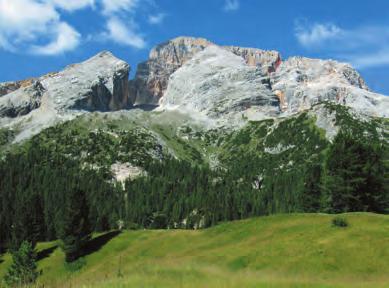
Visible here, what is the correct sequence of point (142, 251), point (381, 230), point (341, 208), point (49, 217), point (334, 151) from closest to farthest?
point (381, 230) < point (142, 251) < point (341, 208) < point (334, 151) < point (49, 217)

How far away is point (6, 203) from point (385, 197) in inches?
5613

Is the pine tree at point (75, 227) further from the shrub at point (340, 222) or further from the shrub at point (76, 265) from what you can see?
the shrub at point (340, 222)

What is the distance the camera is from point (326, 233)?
5597 centimetres

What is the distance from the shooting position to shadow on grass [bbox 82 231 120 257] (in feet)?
300

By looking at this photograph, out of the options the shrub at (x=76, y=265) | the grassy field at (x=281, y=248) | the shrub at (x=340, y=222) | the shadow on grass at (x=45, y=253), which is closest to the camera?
the grassy field at (x=281, y=248)

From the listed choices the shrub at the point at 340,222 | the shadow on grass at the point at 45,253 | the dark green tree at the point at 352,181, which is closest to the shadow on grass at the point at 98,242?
the shadow on grass at the point at 45,253

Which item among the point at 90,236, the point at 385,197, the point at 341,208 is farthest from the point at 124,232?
the point at 385,197

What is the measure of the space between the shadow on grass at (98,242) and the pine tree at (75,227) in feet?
3.16

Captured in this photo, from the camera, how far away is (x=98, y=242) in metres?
94.2

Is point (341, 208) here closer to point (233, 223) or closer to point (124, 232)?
point (233, 223)

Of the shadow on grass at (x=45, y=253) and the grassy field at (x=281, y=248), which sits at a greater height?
the grassy field at (x=281, y=248)

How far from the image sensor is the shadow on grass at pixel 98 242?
91.5 meters

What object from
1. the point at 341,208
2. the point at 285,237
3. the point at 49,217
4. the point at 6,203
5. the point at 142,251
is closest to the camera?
the point at 285,237

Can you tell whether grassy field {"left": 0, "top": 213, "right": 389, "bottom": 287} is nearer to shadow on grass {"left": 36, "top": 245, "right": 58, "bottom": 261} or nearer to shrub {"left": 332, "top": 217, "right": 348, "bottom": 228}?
shrub {"left": 332, "top": 217, "right": 348, "bottom": 228}
